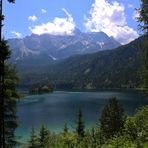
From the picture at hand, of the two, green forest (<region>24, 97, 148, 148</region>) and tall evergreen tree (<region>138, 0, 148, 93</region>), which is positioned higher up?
tall evergreen tree (<region>138, 0, 148, 93</region>)

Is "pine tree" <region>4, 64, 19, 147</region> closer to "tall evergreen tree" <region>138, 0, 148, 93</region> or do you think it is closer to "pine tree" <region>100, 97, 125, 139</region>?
"tall evergreen tree" <region>138, 0, 148, 93</region>

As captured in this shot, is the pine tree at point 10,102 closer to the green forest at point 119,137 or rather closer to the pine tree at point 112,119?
the green forest at point 119,137

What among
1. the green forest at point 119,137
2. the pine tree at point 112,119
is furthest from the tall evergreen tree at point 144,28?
the pine tree at point 112,119

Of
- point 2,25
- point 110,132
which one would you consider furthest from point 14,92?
point 110,132

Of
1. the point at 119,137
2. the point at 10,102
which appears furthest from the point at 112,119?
the point at 119,137

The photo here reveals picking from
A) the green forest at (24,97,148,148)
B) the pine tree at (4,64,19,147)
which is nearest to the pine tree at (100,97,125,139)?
the green forest at (24,97,148,148)

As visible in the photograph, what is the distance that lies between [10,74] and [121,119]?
147 feet

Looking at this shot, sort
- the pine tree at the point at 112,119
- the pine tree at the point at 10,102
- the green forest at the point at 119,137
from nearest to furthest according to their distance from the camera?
the green forest at the point at 119,137 < the pine tree at the point at 10,102 < the pine tree at the point at 112,119

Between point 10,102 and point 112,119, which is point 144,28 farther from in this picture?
point 112,119

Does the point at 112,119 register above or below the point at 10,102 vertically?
below

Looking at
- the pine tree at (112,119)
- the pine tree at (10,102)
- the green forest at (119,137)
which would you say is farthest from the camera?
the pine tree at (112,119)

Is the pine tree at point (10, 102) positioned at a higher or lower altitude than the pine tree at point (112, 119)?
higher

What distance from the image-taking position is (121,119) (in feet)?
226

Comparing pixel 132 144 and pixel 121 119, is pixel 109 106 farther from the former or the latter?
pixel 132 144
